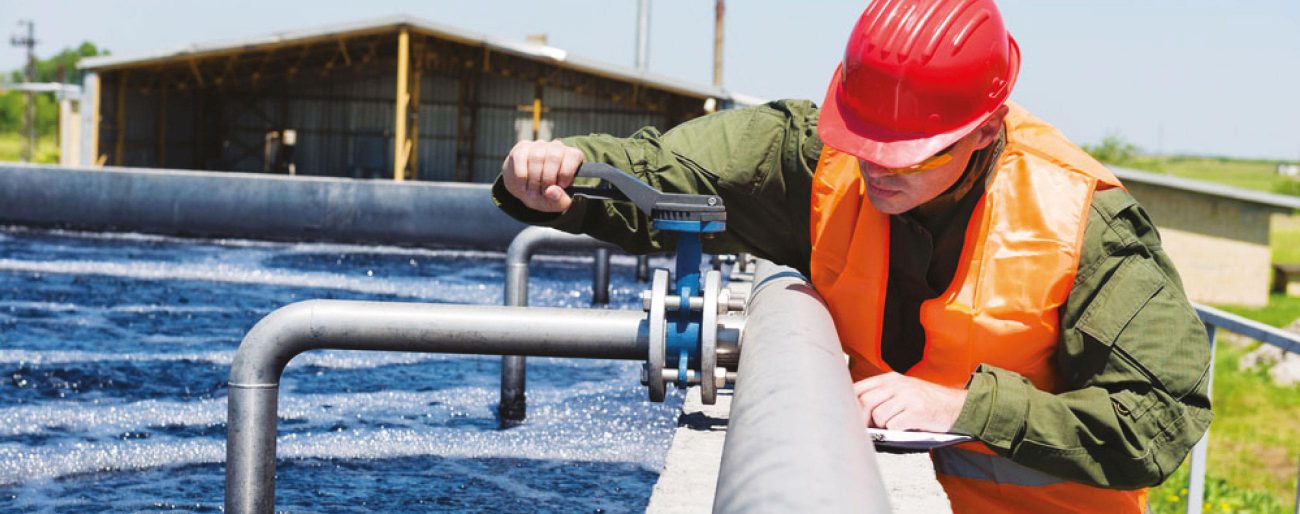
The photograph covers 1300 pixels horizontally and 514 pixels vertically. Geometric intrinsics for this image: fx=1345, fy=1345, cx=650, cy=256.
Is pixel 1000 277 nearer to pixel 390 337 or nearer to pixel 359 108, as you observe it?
pixel 390 337

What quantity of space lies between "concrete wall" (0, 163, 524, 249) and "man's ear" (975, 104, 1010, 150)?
45.0 ft

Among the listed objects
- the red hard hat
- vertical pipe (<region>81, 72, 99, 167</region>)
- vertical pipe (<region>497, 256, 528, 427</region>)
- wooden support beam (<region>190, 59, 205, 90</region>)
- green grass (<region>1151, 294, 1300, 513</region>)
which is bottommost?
green grass (<region>1151, 294, 1300, 513</region>)

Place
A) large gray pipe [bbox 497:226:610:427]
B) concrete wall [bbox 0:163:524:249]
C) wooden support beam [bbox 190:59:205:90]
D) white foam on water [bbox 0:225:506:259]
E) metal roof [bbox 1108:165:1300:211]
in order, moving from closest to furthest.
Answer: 1. large gray pipe [bbox 497:226:610:427]
2. white foam on water [bbox 0:225:506:259]
3. concrete wall [bbox 0:163:524:249]
4. metal roof [bbox 1108:165:1300:211]
5. wooden support beam [bbox 190:59:205:90]

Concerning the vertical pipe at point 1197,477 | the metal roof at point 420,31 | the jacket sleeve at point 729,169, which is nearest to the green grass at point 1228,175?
the metal roof at point 420,31

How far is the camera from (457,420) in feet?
20.5

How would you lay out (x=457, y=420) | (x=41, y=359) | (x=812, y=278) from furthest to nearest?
(x=41, y=359)
(x=457, y=420)
(x=812, y=278)

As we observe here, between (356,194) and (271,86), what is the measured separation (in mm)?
16694

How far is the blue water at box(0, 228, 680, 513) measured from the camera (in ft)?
16.0

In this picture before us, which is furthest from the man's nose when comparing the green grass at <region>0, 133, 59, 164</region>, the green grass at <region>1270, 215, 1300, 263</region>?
the green grass at <region>0, 133, 59, 164</region>

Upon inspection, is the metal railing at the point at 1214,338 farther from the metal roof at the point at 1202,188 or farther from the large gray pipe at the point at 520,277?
the metal roof at the point at 1202,188

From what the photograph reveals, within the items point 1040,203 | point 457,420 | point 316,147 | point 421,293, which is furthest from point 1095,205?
point 316,147

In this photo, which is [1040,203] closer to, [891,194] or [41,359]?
[891,194]

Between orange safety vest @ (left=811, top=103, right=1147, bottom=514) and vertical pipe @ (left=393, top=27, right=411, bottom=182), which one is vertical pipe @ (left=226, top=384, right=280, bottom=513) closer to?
orange safety vest @ (left=811, top=103, right=1147, bottom=514)

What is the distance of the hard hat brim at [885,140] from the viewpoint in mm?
2047
